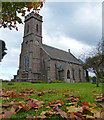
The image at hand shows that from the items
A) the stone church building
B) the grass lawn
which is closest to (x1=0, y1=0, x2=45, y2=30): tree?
the grass lawn

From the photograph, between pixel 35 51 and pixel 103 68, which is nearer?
pixel 103 68

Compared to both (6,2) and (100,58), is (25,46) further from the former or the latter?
(6,2)

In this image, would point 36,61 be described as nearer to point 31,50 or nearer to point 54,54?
Result: point 31,50

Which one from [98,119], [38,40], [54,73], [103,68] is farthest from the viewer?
[38,40]

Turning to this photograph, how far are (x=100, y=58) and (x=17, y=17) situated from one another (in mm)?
10445

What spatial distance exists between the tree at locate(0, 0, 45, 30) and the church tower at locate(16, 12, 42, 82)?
18.4 metres

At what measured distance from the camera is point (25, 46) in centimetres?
2545

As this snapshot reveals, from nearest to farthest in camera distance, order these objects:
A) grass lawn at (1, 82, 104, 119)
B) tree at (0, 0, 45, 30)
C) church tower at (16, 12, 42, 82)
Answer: grass lawn at (1, 82, 104, 119) < tree at (0, 0, 45, 30) < church tower at (16, 12, 42, 82)

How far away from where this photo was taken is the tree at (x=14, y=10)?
327 centimetres

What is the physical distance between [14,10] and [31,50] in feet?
65.2

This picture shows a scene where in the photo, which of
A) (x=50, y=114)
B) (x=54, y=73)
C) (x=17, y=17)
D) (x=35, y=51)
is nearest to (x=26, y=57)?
(x=35, y=51)

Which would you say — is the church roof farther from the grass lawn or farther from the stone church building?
the grass lawn

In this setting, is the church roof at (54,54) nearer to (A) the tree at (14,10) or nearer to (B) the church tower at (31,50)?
(B) the church tower at (31,50)

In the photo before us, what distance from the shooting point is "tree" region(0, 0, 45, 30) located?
129 inches
